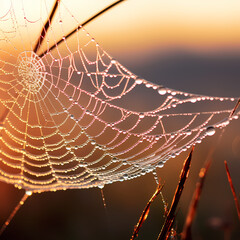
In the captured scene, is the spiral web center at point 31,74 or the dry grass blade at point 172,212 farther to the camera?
the spiral web center at point 31,74

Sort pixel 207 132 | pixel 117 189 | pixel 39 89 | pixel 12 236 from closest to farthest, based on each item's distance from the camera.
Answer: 1. pixel 207 132
2. pixel 39 89
3. pixel 12 236
4. pixel 117 189

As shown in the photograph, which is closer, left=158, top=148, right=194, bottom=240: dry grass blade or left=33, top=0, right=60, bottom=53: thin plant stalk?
left=158, top=148, right=194, bottom=240: dry grass blade

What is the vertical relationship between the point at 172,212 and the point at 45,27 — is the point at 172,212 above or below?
below

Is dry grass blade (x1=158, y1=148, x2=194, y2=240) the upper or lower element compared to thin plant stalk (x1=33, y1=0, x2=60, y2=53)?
lower

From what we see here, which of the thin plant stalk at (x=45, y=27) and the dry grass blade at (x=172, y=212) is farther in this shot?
the thin plant stalk at (x=45, y=27)

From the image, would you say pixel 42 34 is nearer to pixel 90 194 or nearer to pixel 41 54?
pixel 41 54

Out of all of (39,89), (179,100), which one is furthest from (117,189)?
(179,100)

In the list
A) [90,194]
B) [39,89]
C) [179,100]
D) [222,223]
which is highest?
[179,100]

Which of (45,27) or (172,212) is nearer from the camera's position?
(172,212)

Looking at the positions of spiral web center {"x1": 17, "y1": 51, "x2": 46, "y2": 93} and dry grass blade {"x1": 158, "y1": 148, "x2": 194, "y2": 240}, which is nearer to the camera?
dry grass blade {"x1": 158, "y1": 148, "x2": 194, "y2": 240}

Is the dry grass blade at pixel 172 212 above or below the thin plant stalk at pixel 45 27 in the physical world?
below

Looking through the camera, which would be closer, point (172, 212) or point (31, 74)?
point (172, 212)
